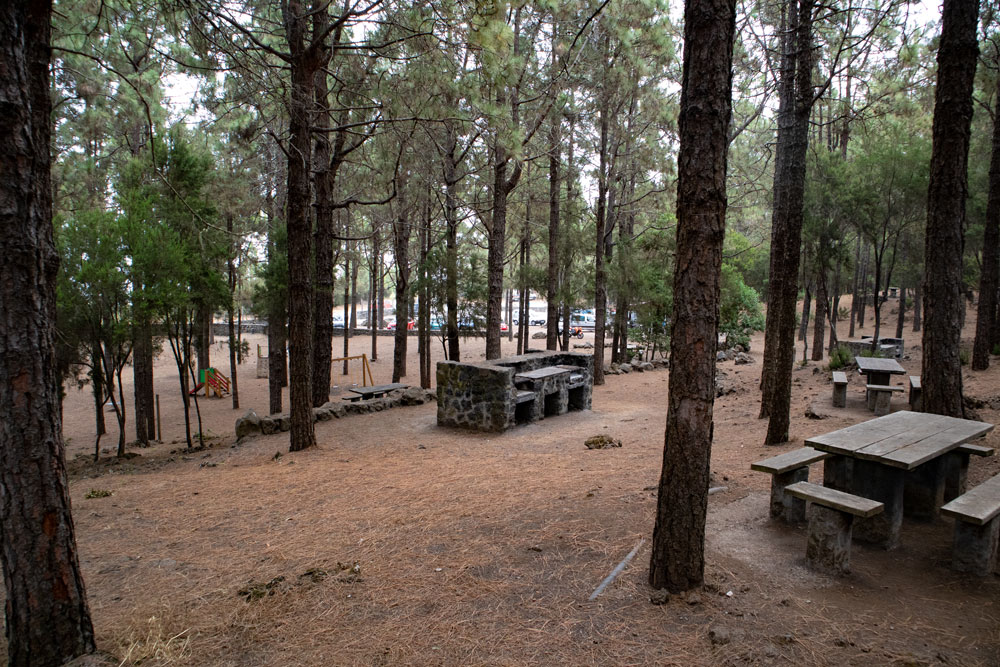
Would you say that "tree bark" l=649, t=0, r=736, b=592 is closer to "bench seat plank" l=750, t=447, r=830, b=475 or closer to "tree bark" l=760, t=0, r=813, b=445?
"bench seat plank" l=750, t=447, r=830, b=475

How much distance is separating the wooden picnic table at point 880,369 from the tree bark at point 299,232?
852 centimetres

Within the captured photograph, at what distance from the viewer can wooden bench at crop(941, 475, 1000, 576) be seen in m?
3.01

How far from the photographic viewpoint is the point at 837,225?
583 inches

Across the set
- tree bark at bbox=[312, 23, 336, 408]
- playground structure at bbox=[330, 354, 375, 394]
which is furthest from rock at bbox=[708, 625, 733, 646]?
playground structure at bbox=[330, 354, 375, 394]

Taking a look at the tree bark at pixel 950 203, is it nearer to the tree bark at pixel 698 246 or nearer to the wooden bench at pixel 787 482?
the wooden bench at pixel 787 482

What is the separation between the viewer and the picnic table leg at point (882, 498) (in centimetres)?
353

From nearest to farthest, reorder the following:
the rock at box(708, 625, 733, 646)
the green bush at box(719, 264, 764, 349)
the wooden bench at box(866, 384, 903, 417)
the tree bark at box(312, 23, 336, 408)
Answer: the rock at box(708, 625, 733, 646), the wooden bench at box(866, 384, 903, 417), the tree bark at box(312, 23, 336, 408), the green bush at box(719, 264, 764, 349)

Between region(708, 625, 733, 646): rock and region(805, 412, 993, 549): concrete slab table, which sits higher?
region(805, 412, 993, 549): concrete slab table

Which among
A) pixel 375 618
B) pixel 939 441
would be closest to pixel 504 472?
pixel 375 618

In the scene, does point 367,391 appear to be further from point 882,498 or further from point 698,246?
point 698,246

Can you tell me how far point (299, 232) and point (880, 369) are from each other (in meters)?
8.86

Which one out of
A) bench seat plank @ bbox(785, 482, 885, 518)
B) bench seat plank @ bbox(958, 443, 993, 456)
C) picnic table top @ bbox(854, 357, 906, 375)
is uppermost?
picnic table top @ bbox(854, 357, 906, 375)

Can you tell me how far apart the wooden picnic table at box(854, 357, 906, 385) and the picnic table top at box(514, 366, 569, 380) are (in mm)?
4793

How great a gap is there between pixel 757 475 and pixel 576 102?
1196 cm
